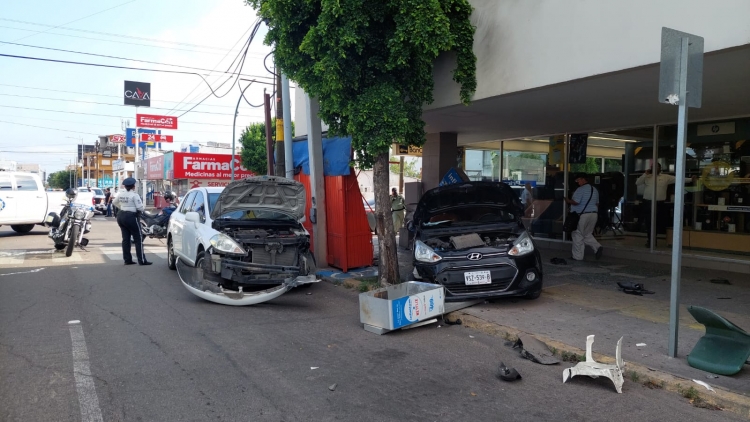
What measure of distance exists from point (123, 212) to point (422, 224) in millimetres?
6554

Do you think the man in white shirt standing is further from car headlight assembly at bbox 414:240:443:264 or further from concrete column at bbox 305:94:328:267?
concrete column at bbox 305:94:328:267

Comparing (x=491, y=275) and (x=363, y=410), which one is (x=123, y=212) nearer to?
(x=491, y=275)

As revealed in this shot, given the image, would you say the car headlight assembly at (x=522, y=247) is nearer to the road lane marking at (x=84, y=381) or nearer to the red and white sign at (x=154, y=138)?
the road lane marking at (x=84, y=381)

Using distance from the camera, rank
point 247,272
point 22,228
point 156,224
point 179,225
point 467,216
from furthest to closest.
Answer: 1. point 22,228
2. point 156,224
3. point 179,225
4. point 467,216
5. point 247,272

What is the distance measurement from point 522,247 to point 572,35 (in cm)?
287

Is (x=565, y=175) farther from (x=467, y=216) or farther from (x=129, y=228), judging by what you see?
(x=129, y=228)

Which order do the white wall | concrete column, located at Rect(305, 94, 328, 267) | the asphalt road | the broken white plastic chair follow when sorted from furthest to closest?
concrete column, located at Rect(305, 94, 328, 267)
the white wall
the broken white plastic chair
the asphalt road

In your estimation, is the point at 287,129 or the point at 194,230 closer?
the point at 194,230

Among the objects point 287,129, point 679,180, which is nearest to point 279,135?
point 287,129

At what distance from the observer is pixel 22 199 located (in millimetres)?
16859

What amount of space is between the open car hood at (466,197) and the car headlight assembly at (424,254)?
87 cm

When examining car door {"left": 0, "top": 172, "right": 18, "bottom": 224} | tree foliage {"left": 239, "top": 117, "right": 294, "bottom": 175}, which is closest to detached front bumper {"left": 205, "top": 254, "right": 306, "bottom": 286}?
car door {"left": 0, "top": 172, "right": 18, "bottom": 224}

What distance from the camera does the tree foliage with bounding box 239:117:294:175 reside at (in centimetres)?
3947

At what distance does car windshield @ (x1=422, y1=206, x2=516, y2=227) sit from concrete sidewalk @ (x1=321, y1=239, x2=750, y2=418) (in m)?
1.30
